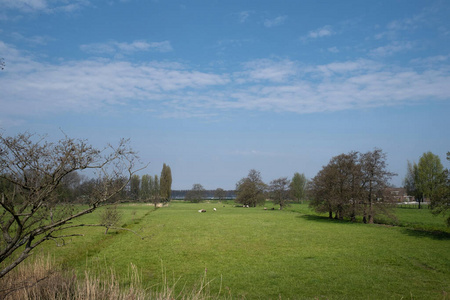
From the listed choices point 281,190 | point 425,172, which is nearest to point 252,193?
point 281,190

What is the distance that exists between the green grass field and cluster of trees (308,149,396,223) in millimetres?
5719

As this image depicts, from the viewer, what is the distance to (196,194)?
109m

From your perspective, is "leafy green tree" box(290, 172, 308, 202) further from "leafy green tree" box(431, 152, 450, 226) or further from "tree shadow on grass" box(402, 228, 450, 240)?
"leafy green tree" box(431, 152, 450, 226)

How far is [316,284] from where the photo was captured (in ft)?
37.1

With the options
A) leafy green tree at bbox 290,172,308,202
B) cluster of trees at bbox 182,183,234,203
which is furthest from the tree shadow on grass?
cluster of trees at bbox 182,183,234,203

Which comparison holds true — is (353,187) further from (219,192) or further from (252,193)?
(219,192)

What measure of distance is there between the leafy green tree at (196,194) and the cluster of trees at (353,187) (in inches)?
2902

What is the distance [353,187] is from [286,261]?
20307mm

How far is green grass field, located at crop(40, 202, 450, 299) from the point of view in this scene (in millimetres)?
10766

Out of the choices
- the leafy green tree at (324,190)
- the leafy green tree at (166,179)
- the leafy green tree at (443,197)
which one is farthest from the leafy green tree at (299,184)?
the leafy green tree at (443,197)

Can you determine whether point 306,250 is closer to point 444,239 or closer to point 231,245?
point 231,245

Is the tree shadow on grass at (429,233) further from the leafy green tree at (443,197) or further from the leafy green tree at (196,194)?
the leafy green tree at (196,194)

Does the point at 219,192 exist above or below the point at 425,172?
below

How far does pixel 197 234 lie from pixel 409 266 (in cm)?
1537
